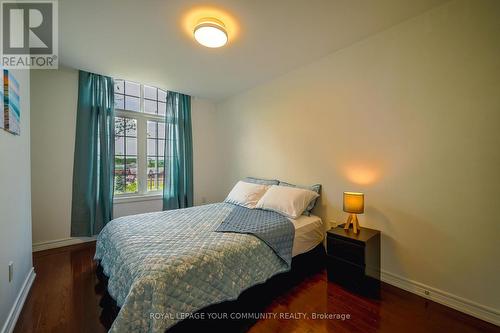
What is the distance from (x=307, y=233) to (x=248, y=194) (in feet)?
3.29

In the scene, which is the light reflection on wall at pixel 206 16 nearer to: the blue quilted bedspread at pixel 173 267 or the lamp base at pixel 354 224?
the blue quilted bedspread at pixel 173 267

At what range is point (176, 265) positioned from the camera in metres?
1.30

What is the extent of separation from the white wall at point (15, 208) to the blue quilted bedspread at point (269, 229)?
1.48 m

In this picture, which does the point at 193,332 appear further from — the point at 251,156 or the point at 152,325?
the point at 251,156

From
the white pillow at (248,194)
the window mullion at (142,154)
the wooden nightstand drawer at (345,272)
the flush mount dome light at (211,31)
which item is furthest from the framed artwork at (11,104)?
the wooden nightstand drawer at (345,272)

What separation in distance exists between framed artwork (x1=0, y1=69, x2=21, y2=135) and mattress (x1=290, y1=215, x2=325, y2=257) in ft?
8.14

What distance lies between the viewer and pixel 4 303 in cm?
135

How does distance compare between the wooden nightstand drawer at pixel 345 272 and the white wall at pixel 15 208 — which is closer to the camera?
the white wall at pixel 15 208

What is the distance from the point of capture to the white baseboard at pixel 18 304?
4.58ft

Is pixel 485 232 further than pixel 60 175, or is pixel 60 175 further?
pixel 60 175

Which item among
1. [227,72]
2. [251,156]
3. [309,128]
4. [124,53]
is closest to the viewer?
[124,53]

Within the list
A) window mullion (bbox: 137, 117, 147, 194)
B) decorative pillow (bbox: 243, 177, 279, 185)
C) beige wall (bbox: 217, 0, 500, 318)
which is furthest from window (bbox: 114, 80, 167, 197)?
beige wall (bbox: 217, 0, 500, 318)

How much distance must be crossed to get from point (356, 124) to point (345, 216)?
41.7 inches

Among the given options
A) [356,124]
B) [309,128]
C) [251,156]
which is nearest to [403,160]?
[356,124]
